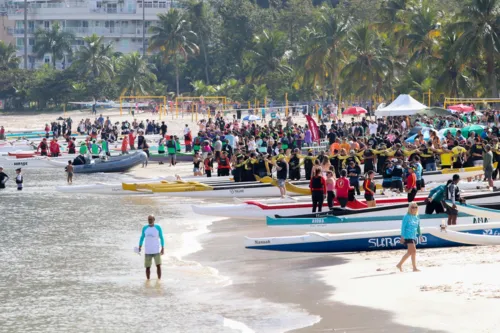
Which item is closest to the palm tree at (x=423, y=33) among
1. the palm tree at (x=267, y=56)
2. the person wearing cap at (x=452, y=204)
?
the palm tree at (x=267, y=56)

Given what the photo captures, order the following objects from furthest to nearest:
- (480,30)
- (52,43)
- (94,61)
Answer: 1. (52,43)
2. (94,61)
3. (480,30)

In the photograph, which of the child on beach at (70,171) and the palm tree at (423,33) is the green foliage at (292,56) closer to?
the palm tree at (423,33)

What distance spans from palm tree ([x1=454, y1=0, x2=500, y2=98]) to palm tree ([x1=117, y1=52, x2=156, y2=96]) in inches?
1681

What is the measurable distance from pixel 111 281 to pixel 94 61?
75243mm

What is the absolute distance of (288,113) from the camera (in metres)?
67.6

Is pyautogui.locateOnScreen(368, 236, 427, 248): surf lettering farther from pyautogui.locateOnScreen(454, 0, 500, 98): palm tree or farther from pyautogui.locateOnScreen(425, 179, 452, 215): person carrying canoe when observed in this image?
pyautogui.locateOnScreen(454, 0, 500, 98): palm tree

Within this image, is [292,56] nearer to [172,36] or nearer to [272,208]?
[172,36]

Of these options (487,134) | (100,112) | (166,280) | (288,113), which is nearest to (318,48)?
(288,113)

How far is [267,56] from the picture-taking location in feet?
257

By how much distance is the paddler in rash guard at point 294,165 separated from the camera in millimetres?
29716

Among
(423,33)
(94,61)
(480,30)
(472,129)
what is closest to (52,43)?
(94,61)

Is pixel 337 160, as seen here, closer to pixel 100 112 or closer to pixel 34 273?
pixel 34 273

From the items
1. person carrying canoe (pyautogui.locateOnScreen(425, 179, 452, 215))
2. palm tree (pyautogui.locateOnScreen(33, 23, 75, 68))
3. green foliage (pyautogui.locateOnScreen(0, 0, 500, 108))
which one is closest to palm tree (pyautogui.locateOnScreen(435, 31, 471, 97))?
green foliage (pyautogui.locateOnScreen(0, 0, 500, 108))

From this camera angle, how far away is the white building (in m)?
112
